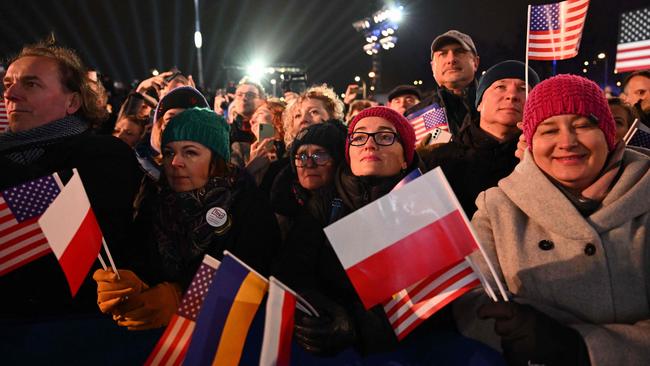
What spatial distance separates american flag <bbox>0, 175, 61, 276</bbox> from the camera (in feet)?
7.36

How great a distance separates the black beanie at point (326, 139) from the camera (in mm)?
3621

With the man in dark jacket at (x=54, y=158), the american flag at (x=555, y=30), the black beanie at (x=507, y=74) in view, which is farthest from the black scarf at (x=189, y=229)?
the american flag at (x=555, y=30)

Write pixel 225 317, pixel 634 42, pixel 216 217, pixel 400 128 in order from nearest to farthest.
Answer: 1. pixel 225 317
2. pixel 216 217
3. pixel 400 128
4. pixel 634 42

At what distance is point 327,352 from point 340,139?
1.87 meters

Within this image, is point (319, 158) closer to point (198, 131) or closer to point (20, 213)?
point (198, 131)

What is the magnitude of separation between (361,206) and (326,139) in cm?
93

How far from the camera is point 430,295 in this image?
81.0 inches

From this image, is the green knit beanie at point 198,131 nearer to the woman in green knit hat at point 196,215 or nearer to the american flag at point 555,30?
the woman in green knit hat at point 196,215

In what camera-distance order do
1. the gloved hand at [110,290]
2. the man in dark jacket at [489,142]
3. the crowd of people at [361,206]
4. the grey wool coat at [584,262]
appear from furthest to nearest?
the man in dark jacket at [489,142]
the gloved hand at [110,290]
the crowd of people at [361,206]
the grey wool coat at [584,262]

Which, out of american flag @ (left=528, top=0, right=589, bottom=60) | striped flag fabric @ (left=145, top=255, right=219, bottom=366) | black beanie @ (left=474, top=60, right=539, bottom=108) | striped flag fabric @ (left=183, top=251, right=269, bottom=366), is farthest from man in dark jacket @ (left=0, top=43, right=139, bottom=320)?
american flag @ (left=528, top=0, right=589, bottom=60)

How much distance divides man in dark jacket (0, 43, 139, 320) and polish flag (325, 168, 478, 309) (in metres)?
1.78

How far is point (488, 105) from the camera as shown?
3582 millimetres

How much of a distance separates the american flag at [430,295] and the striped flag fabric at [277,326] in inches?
20.3

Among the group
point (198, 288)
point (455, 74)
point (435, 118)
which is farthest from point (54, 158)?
point (455, 74)
